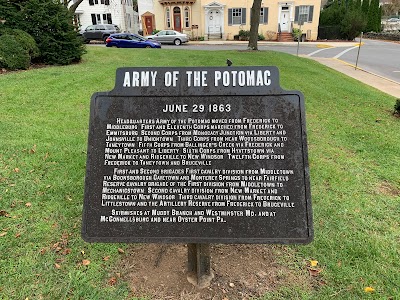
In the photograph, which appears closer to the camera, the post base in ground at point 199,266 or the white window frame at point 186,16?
the post base in ground at point 199,266

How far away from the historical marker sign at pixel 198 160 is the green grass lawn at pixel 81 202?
837mm

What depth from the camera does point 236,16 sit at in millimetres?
37125

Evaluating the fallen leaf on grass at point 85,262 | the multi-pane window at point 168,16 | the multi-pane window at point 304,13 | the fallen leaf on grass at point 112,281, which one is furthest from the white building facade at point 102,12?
the fallen leaf on grass at point 112,281

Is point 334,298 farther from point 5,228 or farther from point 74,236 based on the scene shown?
point 5,228

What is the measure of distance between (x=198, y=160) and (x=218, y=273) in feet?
3.90

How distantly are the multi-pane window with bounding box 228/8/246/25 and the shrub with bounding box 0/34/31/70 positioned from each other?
1190 inches

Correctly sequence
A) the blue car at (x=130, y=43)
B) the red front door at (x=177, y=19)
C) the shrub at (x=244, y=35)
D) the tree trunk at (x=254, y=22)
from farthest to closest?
the red front door at (x=177, y=19)
the shrub at (x=244, y=35)
the blue car at (x=130, y=43)
the tree trunk at (x=254, y=22)

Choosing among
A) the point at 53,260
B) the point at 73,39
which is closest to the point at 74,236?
the point at 53,260

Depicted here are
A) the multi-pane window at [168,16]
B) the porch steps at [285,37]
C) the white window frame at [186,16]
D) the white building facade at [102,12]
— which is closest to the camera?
the porch steps at [285,37]

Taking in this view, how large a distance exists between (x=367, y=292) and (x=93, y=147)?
99.8 inches

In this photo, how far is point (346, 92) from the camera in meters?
9.90

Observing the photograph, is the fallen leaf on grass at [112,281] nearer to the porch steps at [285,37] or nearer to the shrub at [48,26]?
the shrub at [48,26]

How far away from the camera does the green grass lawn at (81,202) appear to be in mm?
3057

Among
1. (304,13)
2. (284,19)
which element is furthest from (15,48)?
(304,13)
